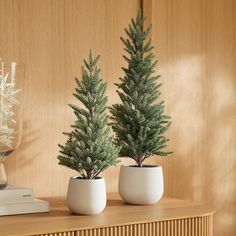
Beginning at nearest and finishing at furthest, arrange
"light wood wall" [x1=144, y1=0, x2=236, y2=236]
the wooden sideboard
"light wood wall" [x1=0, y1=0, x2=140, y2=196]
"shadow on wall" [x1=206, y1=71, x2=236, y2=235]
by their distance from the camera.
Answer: the wooden sideboard, "light wood wall" [x1=0, y1=0, x2=140, y2=196], "light wood wall" [x1=144, y1=0, x2=236, y2=236], "shadow on wall" [x1=206, y1=71, x2=236, y2=235]

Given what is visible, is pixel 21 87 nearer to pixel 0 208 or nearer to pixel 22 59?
pixel 22 59

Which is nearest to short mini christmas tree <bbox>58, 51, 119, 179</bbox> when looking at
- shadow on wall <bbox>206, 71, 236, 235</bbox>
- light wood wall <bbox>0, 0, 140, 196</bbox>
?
light wood wall <bbox>0, 0, 140, 196</bbox>

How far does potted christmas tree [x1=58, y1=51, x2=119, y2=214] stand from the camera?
5.67 feet

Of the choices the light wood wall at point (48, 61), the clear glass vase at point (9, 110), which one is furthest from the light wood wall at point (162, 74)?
the clear glass vase at point (9, 110)

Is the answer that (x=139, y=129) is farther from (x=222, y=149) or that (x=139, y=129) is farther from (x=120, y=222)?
(x=222, y=149)

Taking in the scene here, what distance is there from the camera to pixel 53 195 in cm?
213

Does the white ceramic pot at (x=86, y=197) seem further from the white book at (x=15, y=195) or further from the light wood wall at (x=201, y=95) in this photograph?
the light wood wall at (x=201, y=95)

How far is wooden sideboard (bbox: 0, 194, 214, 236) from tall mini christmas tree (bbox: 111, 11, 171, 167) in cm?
21

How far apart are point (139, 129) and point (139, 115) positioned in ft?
0.18

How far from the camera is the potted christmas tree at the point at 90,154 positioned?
68.1 inches

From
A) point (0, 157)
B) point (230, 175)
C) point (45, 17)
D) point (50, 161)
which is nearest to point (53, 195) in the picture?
point (50, 161)

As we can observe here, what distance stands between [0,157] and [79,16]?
2.29 feet

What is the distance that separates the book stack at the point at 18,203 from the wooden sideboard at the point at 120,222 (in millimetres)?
30

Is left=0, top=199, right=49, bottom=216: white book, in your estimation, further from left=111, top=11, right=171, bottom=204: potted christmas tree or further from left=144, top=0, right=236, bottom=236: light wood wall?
left=144, top=0, right=236, bottom=236: light wood wall
